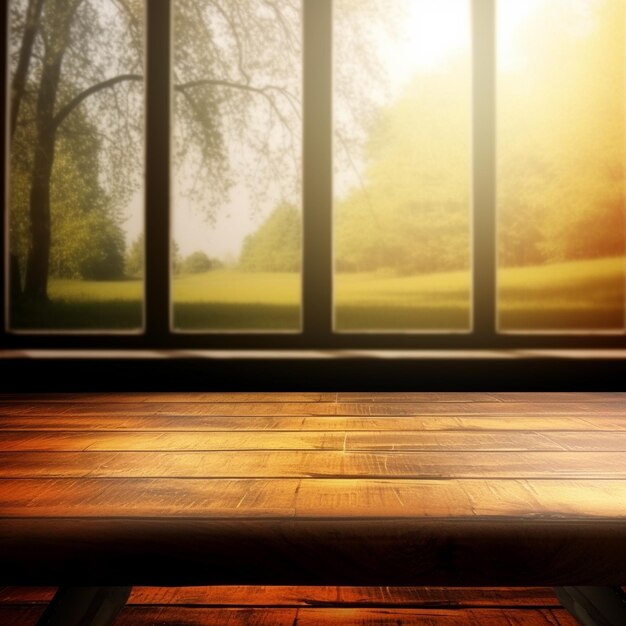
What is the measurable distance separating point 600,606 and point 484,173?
70.2 inches

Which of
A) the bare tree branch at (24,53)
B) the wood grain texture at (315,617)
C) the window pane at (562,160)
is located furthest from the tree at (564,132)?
the bare tree branch at (24,53)

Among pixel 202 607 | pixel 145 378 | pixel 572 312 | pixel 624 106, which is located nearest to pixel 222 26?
pixel 145 378

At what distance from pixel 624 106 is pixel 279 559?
227cm

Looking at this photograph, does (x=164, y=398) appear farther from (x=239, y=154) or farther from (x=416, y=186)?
(x=416, y=186)

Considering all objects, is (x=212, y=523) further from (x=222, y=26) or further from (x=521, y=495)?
(x=222, y=26)

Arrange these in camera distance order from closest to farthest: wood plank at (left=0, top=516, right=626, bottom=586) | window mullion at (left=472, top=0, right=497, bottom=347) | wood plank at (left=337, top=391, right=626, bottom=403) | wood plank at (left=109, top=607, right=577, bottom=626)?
wood plank at (left=0, top=516, right=626, bottom=586)
wood plank at (left=109, top=607, right=577, bottom=626)
wood plank at (left=337, top=391, right=626, bottom=403)
window mullion at (left=472, top=0, right=497, bottom=347)

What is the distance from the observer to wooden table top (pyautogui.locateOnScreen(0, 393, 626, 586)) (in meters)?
0.74

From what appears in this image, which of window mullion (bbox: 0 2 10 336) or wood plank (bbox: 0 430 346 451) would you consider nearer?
wood plank (bbox: 0 430 346 451)

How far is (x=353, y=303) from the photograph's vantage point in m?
2.54

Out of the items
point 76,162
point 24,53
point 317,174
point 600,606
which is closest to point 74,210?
point 76,162

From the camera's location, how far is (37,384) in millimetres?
2342

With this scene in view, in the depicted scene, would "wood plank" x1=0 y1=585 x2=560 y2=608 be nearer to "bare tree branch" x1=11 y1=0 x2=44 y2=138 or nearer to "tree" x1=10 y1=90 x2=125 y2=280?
"tree" x1=10 y1=90 x2=125 y2=280

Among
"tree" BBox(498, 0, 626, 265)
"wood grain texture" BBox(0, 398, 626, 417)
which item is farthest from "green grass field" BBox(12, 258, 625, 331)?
"wood grain texture" BBox(0, 398, 626, 417)

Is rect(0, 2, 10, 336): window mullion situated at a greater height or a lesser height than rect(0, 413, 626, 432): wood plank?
greater
